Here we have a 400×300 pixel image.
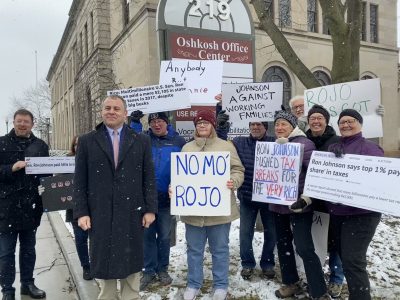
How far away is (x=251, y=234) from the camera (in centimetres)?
424

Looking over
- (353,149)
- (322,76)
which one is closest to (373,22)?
(322,76)

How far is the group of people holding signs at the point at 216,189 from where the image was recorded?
312 cm

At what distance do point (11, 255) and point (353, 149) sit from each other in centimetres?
353

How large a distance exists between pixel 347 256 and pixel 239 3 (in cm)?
440

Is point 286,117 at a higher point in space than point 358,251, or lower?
higher

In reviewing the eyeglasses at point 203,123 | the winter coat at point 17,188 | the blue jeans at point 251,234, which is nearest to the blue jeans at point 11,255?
the winter coat at point 17,188

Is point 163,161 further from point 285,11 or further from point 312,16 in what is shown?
point 312,16

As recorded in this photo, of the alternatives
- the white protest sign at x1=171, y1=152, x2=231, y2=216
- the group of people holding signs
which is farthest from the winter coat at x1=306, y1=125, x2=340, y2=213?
the white protest sign at x1=171, y1=152, x2=231, y2=216

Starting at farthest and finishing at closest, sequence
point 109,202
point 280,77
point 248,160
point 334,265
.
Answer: point 280,77 < point 248,160 < point 334,265 < point 109,202

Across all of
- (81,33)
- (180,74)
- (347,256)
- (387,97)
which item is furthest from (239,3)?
A: (81,33)

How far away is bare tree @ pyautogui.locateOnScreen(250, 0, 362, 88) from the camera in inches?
236

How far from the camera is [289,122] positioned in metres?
3.82

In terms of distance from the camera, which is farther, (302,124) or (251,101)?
(251,101)

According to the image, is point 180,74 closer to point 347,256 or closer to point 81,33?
point 347,256
